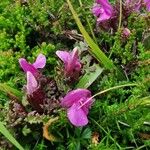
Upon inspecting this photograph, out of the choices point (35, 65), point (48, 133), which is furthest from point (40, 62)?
point (48, 133)

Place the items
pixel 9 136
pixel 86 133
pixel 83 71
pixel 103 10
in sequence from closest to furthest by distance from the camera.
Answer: pixel 9 136
pixel 86 133
pixel 83 71
pixel 103 10

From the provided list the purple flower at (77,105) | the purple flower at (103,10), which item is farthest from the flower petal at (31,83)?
the purple flower at (103,10)

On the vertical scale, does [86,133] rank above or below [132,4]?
below

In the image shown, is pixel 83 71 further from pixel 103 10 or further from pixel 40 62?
pixel 103 10

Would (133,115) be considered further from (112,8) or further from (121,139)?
(112,8)

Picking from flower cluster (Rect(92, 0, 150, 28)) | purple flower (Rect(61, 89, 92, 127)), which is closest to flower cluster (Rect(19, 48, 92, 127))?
purple flower (Rect(61, 89, 92, 127))

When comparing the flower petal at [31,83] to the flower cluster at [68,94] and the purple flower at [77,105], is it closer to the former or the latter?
the flower cluster at [68,94]
